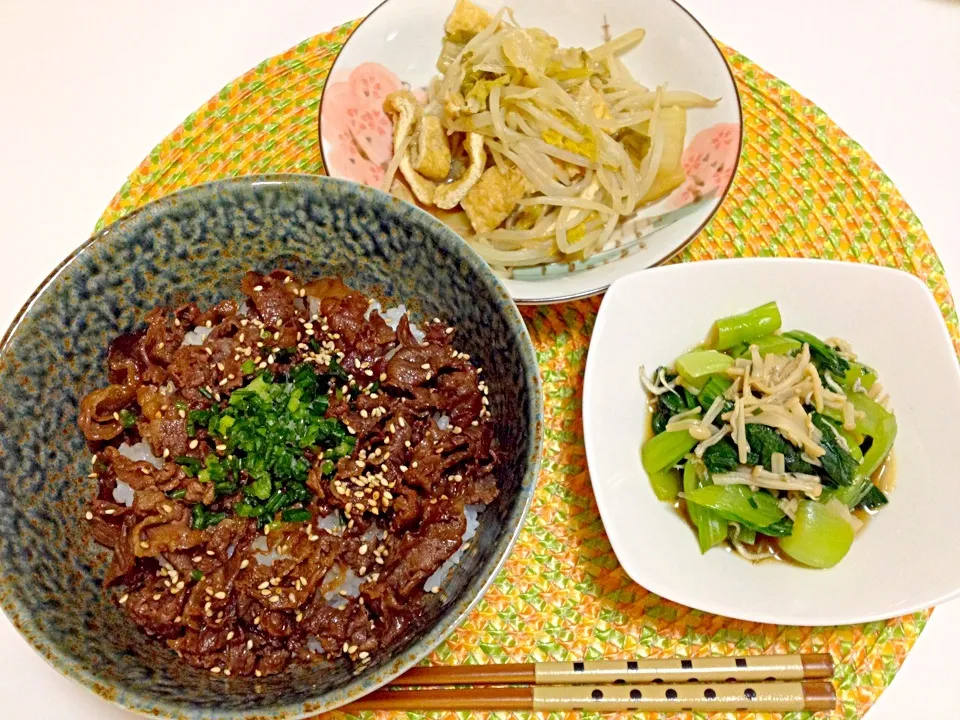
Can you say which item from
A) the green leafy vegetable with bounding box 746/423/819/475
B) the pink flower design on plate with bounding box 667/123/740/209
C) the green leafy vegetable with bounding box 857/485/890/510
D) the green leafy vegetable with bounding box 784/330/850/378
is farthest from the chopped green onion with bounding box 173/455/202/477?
the green leafy vegetable with bounding box 857/485/890/510

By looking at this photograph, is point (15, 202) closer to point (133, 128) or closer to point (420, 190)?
point (133, 128)

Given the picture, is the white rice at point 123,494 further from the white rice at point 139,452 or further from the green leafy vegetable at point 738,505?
the green leafy vegetable at point 738,505

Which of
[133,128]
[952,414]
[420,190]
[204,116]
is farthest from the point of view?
[133,128]

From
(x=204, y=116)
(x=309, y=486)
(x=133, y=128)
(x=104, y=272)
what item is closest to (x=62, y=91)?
(x=133, y=128)

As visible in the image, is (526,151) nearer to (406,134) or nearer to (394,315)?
(406,134)

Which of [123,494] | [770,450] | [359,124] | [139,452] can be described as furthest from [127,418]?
[770,450]

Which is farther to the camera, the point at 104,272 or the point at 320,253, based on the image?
the point at 320,253

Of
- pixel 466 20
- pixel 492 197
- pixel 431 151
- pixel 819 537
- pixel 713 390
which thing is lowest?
pixel 819 537
